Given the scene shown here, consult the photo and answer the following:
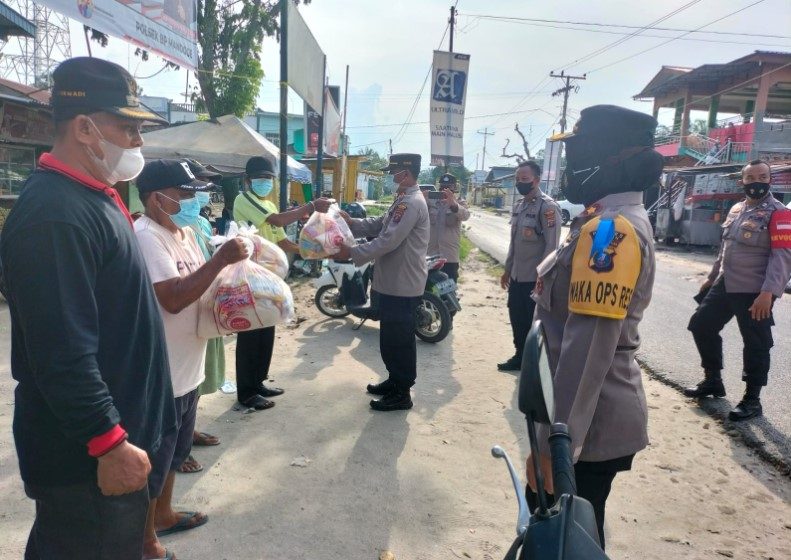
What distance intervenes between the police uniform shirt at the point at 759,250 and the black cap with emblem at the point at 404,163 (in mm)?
2592

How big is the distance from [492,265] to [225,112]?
1126 cm

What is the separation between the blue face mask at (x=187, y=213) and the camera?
271cm

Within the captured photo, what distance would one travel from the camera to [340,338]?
6383 millimetres

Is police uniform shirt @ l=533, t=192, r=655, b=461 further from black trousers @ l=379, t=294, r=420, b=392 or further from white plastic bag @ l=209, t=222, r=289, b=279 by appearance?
black trousers @ l=379, t=294, r=420, b=392

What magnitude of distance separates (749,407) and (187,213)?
4.34 m

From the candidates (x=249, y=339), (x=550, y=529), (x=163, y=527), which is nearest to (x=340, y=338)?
(x=249, y=339)

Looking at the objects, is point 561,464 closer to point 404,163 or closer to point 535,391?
point 535,391

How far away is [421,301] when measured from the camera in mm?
6223

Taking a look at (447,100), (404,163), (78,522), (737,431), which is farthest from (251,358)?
(447,100)

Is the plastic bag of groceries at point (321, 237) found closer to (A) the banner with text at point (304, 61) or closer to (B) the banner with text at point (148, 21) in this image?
(A) the banner with text at point (304, 61)

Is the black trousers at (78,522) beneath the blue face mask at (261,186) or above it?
beneath

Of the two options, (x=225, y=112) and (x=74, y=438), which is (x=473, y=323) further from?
(x=225, y=112)

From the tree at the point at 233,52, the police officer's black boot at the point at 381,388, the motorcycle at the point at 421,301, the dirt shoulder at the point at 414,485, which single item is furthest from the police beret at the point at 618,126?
the tree at the point at 233,52

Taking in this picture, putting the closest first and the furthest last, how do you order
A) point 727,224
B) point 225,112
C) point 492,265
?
point 727,224 < point 492,265 < point 225,112
